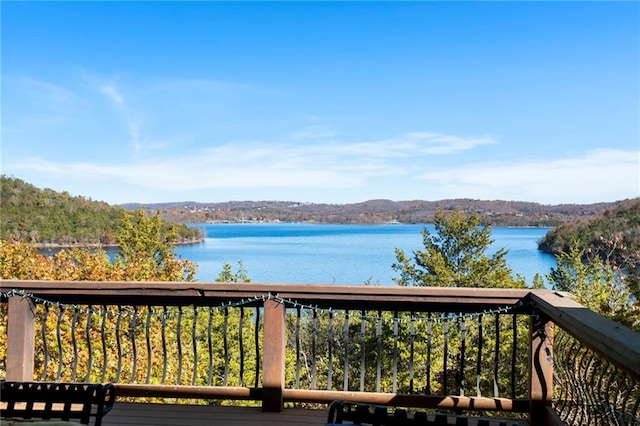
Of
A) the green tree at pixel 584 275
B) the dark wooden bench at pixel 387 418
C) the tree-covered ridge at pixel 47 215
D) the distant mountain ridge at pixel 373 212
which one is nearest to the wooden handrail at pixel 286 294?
the dark wooden bench at pixel 387 418

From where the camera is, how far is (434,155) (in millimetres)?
52000

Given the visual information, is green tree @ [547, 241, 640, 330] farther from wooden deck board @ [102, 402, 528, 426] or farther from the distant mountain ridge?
wooden deck board @ [102, 402, 528, 426]

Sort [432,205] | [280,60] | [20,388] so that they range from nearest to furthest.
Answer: [20,388] → [280,60] → [432,205]

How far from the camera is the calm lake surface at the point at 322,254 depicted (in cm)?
3722

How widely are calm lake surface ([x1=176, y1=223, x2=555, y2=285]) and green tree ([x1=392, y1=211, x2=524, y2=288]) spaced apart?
199 centimetres

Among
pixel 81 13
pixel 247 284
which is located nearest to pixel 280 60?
pixel 81 13

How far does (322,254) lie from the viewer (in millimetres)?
52250

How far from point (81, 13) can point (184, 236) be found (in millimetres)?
33484

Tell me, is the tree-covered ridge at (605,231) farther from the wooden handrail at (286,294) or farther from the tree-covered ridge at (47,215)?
the tree-covered ridge at (47,215)

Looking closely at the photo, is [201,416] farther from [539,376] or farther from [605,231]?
[605,231]

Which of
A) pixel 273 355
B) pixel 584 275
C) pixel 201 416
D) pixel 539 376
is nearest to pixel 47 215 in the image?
pixel 201 416

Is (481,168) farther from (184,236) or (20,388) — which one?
(20,388)

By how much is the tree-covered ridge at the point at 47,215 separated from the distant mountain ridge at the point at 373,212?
7.33m

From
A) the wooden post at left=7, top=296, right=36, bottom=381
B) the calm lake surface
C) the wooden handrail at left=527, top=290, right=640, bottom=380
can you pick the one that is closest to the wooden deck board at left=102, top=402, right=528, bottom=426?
the wooden post at left=7, top=296, right=36, bottom=381
